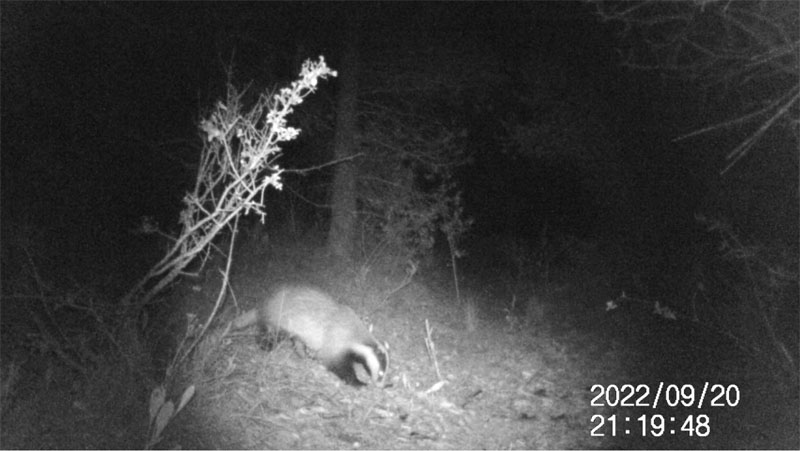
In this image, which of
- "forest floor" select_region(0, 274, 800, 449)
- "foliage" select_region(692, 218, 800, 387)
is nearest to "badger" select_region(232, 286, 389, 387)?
"forest floor" select_region(0, 274, 800, 449)

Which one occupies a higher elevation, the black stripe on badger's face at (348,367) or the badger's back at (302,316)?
the badger's back at (302,316)

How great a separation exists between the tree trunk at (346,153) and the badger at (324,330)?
2009 mm

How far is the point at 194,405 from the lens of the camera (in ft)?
17.5

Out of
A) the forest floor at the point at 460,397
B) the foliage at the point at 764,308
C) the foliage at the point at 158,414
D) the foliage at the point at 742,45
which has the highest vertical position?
the foliage at the point at 742,45

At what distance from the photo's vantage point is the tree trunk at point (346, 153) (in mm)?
9719

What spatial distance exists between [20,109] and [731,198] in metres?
7.97

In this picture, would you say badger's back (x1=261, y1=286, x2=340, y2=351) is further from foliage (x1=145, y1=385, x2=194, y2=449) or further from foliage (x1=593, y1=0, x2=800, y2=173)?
foliage (x1=593, y1=0, x2=800, y2=173)

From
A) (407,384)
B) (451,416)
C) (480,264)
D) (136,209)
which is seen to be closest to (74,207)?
(136,209)

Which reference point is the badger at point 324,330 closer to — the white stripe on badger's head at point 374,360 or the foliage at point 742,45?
the white stripe on badger's head at point 374,360
